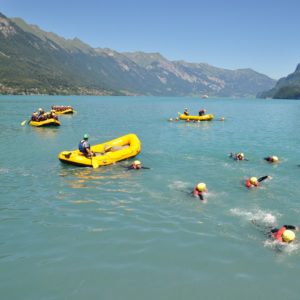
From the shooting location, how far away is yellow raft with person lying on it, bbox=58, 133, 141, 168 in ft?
76.9

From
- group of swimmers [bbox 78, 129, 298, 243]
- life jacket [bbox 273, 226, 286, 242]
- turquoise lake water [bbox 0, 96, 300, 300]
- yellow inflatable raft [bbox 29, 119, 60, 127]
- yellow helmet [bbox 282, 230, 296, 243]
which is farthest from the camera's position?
yellow inflatable raft [bbox 29, 119, 60, 127]

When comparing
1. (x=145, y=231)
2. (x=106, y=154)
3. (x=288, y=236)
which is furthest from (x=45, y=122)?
(x=288, y=236)

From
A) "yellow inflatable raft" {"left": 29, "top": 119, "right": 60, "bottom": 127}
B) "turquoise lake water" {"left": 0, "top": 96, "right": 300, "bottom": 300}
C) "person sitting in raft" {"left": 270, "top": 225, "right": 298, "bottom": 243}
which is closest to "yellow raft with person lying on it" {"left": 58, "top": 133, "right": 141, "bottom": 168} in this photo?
"turquoise lake water" {"left": 0, "top": 96, "right": 300, "bottom": 300}

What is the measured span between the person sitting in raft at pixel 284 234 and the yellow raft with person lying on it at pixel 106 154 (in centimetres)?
1284

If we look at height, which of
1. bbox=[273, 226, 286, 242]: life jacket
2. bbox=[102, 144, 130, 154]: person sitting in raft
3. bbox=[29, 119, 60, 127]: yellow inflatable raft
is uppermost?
bbox=[102, 144, 130, 154]: person sitting in raft

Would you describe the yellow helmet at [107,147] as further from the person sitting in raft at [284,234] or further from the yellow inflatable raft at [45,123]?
the yellow inflatable raft at [45,123]

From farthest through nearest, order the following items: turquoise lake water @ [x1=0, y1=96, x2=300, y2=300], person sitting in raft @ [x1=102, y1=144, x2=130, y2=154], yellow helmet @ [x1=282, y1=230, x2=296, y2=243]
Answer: person sitting in raft @ [x1=102, y1=144, x2=130, y2=154] → yellow helmet @ [x1=282, y1=230, x2=296, y2=243] → turquoise lake water @ [x1=0, y1=96, x2=300, y2=300]

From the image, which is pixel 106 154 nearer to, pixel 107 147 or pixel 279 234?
pixel 107 147

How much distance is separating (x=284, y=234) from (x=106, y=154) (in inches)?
568

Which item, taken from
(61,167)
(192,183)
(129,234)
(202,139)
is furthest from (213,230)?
(202,139)

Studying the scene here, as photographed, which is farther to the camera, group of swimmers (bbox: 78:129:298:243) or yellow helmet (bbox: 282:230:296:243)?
group of swimmers (bbox: 78:129:298:243)

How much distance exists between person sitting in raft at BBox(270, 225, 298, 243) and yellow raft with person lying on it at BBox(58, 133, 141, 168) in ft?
42.1

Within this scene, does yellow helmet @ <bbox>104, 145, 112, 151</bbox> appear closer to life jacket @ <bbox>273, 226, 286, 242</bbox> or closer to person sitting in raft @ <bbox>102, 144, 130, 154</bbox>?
person sitting in raft @ <bbox>102, 144, 130, 154</bbox>

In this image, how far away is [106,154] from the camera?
24672 mm
